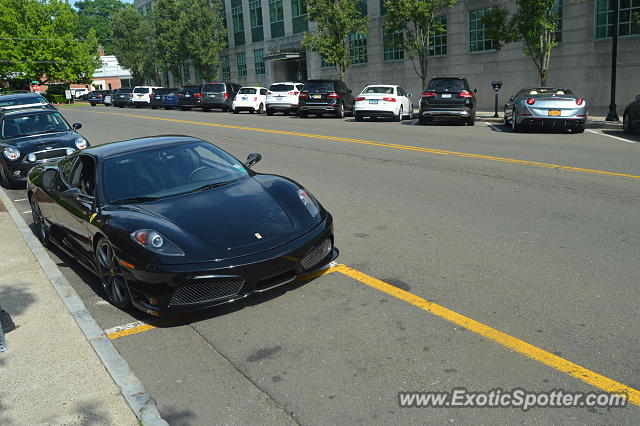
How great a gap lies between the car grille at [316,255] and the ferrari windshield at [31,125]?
9.59m

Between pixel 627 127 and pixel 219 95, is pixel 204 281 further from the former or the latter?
pixel 219 95

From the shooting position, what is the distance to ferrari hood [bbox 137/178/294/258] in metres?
4.75

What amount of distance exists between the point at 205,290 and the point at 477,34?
29506 mm

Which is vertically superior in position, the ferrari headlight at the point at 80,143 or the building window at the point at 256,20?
the building window at the point at 256,20

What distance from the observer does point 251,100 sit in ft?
110

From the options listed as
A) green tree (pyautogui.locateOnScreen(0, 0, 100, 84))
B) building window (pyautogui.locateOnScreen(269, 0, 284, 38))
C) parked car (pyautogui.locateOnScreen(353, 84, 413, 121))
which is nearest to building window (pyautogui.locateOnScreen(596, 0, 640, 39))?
parked car (pyautogui.locateOnScreen(353, 84, 413, 121))

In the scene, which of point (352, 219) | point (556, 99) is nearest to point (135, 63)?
point (556, 99)

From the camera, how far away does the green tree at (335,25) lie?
3472cm

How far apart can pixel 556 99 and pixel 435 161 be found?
686 cm

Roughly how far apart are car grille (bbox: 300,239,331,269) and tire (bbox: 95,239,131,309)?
4.72 ft

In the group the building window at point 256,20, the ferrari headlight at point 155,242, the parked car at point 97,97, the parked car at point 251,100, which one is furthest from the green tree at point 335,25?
the parked car at point 97,97

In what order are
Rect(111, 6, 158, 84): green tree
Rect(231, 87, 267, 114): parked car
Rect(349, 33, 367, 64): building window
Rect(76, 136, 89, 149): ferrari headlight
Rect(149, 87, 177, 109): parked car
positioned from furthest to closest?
1. Rect(111, 6, 158, 84): green tree
2. Rect(149, 87, 177, 109): parked car
3. Rect(349, 33, 367, 64): building window
4. Rect(231, 87, 267, 114): parked car
5. Rect(76, 136, 89, 149): ferrari headlight

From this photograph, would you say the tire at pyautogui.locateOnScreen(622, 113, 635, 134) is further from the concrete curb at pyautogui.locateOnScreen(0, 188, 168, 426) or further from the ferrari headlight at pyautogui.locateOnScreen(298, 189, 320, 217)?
the concrete curb at pyautogui.locateOnScreen(0, 188, 168, 426)

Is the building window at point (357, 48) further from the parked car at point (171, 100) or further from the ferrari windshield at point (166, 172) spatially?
the ferrari windshield at point (166, 172)
